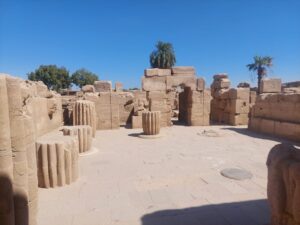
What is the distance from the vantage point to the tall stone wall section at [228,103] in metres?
11.2

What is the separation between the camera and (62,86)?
36125 millimetres

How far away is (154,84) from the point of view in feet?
35.2

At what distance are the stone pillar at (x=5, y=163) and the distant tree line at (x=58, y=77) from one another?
116ft

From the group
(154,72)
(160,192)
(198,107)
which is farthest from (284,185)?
(154,72)

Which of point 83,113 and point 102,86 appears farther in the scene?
point 102,86

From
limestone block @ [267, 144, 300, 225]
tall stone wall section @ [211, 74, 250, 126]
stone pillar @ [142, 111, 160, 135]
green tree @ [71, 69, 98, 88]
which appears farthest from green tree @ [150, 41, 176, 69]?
limestone block @ [267, 144, 300, 225]

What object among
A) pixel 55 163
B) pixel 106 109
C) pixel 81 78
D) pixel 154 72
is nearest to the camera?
pixel 55 163

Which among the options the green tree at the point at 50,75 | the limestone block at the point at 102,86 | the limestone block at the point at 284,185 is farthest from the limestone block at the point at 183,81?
the green tree at the point at 50,75

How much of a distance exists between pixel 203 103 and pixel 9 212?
10106 millimetres

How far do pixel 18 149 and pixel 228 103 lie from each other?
1142 cm

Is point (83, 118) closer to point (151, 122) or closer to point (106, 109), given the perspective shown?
point (106, 109)

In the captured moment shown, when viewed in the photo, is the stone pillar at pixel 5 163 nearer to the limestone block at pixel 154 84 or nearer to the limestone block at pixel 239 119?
the limestone block at pixel 154 84

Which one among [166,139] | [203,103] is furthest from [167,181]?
[203,103]

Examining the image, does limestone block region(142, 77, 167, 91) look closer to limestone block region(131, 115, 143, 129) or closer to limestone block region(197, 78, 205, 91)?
limestone block region(131, 115, 143, 129)
